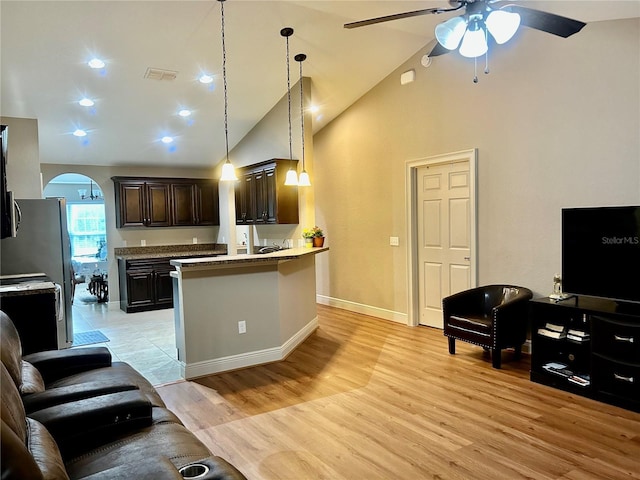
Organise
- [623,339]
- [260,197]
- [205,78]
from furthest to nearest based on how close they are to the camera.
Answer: [260,197] → [205,78] → [623,339]

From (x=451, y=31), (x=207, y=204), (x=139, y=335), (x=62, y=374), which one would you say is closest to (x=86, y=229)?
(x=207, y=204)

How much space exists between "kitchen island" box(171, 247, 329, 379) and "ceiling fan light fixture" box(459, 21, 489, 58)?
236cm

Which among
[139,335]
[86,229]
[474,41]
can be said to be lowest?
[139,335]

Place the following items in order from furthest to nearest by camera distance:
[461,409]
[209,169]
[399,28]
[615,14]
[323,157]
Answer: [209,169] → [323,157] → [399,28] → [615,14] → [461,409]

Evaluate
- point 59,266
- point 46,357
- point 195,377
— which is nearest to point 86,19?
point 59,266

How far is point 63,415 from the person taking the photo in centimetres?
173

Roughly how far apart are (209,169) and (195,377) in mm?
5187

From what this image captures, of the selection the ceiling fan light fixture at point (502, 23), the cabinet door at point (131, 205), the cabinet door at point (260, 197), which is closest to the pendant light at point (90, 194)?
the cabinet door at point (131, 205)

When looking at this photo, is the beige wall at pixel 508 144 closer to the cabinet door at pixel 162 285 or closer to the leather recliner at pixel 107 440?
the cabinet door at pixel 162 285

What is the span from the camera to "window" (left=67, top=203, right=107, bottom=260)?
1157cm

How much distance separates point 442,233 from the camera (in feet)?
17.6

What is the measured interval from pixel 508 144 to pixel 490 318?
180 cm

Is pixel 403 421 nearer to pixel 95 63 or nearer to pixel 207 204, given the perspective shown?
pixel 95 63

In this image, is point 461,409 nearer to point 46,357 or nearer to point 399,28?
point 46,357
